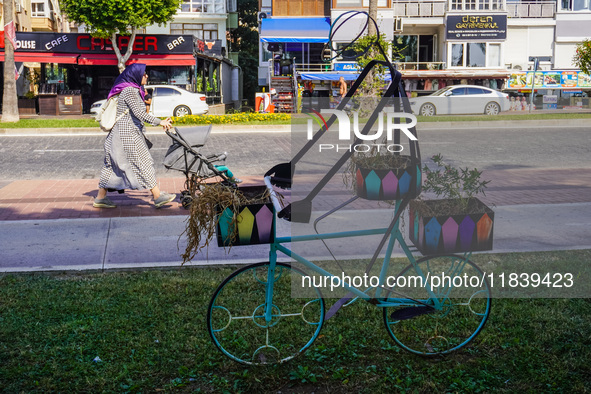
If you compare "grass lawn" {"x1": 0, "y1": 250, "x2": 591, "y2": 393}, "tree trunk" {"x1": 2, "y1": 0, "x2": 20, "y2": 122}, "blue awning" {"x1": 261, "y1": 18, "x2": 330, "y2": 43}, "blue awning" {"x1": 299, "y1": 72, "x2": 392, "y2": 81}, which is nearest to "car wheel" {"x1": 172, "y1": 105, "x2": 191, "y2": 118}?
"tree trunk" {"x1": 2, "y1": 0, "x2": 20, "y2": 122}

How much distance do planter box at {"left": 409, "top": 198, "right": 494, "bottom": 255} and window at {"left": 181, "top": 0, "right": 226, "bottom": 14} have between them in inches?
1728

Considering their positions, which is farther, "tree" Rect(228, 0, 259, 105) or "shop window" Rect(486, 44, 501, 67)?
"tree" Rect(228, 0, 259, 105)

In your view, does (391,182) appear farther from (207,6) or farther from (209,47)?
(207,6)

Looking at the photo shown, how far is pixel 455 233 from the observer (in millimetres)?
3613

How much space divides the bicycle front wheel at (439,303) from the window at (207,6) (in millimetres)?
Result: 43518

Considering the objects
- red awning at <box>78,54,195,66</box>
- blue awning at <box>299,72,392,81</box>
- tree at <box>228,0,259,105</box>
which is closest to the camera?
red awning at <box>78,54,195,66</box>

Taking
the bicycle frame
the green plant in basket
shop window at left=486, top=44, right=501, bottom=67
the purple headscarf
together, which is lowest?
the bicycle frame

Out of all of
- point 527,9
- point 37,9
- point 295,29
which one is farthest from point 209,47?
point 527,9

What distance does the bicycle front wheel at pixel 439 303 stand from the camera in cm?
388

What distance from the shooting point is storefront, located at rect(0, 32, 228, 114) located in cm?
3083

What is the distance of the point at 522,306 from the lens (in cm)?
480

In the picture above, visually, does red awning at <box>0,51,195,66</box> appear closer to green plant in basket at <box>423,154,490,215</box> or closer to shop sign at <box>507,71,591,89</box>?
shop sign at <box>507,71,591,89</box>

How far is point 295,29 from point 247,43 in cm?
1544

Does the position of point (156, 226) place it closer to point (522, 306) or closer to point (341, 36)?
point (522, 306)
